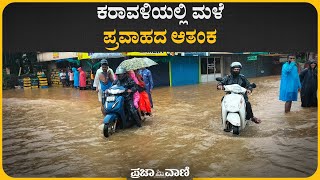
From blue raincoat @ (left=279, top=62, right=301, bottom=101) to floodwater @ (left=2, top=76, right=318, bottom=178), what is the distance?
0.43 m

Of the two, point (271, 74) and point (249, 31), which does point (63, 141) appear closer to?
point (249, 31)

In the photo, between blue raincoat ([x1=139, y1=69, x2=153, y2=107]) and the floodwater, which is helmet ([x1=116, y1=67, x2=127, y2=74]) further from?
blue raincoat ([x1=139, y1=69, x2=153, y2=107])

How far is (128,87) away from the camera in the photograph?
5746 millimetres

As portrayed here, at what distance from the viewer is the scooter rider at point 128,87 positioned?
222 inches

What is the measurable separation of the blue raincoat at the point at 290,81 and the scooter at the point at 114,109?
11.0 ft

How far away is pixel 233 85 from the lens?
520 centimetres

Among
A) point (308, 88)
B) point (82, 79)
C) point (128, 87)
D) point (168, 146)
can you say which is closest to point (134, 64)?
point (128, 87)

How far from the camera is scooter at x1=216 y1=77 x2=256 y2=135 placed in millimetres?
4965

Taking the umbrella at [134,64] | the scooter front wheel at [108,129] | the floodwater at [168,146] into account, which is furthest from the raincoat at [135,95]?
the scooter front wheel at [108,129]

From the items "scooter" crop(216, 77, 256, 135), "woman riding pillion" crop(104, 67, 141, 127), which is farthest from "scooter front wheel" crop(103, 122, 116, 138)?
"scooter" crop(216, 77, 256, 135)

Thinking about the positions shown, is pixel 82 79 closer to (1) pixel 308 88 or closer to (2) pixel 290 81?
(1) pixel 308 88

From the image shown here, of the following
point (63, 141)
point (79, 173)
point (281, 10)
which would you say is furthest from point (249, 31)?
point (63, 141)

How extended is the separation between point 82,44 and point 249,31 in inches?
61.1

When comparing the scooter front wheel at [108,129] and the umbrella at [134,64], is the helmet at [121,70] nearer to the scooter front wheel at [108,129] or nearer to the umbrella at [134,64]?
the umbrella at [134,64]
